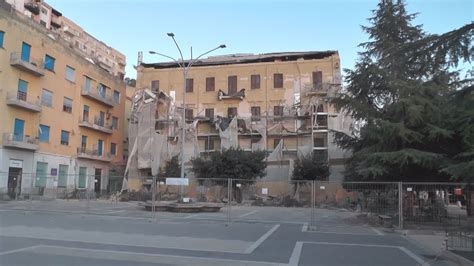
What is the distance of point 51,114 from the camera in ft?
156

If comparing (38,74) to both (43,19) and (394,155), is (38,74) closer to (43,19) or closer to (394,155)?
(394,155)

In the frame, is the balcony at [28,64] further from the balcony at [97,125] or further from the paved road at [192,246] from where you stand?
the paved road at [192,246]

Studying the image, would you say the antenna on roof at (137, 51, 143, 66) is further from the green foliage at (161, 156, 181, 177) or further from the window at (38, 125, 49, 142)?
the window at (38, 125, 49, 142)

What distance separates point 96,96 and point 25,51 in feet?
39.6

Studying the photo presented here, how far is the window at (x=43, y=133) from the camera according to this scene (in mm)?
45812

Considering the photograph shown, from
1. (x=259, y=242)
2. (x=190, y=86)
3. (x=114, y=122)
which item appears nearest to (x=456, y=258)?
(x=259, y=242)

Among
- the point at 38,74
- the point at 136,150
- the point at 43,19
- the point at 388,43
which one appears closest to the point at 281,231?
the point at 388,43

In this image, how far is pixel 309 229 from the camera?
1875cm

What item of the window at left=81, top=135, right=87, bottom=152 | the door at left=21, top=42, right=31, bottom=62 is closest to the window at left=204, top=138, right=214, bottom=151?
the window at left=81, top=135, right=87, bottom=152

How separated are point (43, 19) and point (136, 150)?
150ft

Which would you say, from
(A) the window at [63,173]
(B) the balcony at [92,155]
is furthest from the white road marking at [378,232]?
(B) the balcony at [92,155]

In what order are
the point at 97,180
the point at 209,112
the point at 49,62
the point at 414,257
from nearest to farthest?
the point at 414,257, the point at 97,180, the point at 49,62, the point at 209,112

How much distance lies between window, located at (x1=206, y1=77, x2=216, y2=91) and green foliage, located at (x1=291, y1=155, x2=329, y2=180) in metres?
16.9

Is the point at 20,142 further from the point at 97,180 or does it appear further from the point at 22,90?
the point at 97,180
